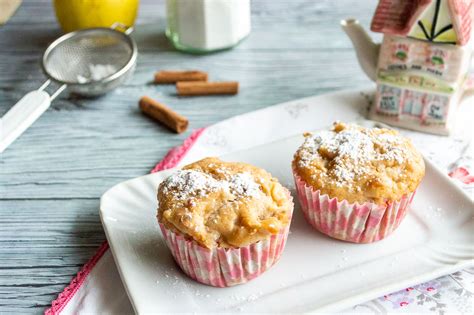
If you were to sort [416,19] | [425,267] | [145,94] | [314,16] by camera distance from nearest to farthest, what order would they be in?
[425,267], [416,19], [145,94], [314,16]

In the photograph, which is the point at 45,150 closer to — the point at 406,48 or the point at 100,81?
the point at 100,81

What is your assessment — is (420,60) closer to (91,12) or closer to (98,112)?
(98,112)

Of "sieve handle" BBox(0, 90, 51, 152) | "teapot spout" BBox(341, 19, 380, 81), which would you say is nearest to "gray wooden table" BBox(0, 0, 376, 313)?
"sieve handle" BBox(0, 90, 51, 152)

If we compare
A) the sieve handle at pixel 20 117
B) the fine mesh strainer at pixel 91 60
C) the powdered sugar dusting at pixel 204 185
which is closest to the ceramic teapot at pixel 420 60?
the powdered sugar dusting at pixel 204 185

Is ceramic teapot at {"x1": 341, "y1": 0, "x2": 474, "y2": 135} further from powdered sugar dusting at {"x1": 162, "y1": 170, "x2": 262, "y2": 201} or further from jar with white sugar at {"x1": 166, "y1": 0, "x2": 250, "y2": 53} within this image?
powdered sugar dusting at {"x1": 162, "y1": 170, "x2": 262, "y2": 201}

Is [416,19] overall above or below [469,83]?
above

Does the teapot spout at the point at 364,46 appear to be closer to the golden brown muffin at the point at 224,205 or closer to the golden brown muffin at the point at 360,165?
the golden brown muffin at the point at 360,165

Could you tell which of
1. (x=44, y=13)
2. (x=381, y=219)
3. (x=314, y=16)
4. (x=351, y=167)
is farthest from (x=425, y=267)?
(x=44, y=13)
